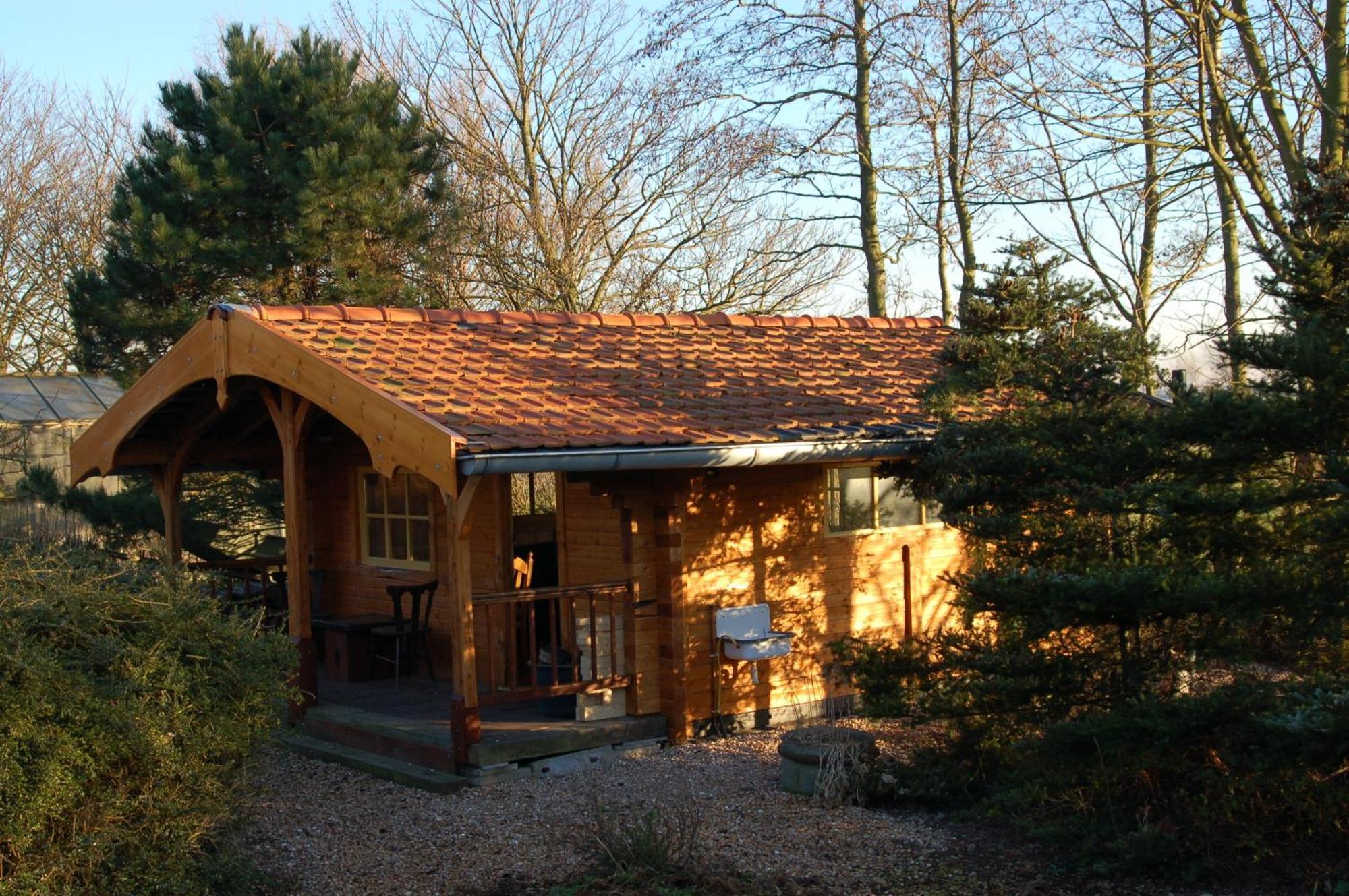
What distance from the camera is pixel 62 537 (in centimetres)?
1647

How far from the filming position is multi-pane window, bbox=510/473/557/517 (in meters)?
11.6

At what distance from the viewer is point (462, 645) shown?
7.97 m

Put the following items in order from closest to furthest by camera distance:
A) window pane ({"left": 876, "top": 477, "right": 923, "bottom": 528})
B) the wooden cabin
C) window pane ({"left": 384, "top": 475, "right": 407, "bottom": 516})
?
the wooden cabin, window pane ({"left": 876, "top": 477, "right": 923, "bottom": 528}), window pane ({"left": 384, "top": 475, "right": 407, "bottom": 516})

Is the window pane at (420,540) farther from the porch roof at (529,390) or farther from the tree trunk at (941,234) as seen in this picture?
the tree trunk at (941,234)

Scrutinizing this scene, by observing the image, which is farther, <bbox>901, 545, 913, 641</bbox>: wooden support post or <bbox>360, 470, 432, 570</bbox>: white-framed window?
<bbox>360, 470, 432, 570</bbox>: white-framed window

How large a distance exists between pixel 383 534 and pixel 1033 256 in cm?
662

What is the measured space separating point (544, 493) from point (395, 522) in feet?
13.3

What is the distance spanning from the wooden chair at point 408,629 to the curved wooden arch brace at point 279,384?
180 cm

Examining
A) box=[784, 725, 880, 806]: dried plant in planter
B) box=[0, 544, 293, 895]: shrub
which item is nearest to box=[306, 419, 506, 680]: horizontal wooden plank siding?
box=[784, 725, 880, 806]: dried plant in planter

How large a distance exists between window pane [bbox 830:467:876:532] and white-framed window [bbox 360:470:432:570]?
135 inches

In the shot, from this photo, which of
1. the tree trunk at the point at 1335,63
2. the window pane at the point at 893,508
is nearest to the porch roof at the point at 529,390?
the window pane at the point at 893,508

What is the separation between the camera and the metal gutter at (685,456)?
739 cm

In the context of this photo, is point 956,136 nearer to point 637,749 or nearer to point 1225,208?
point 1225,208

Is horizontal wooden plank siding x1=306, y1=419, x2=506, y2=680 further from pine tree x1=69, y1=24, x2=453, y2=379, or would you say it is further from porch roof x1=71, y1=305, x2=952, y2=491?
pine tree x1=69, y1=24, x2=453, y2=379
